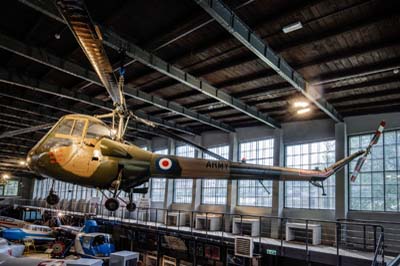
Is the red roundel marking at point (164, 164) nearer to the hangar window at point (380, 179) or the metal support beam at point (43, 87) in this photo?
the metal support beam at point (43, 87)

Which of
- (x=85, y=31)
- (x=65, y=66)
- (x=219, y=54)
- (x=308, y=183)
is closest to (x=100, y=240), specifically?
(x=65, y=66)

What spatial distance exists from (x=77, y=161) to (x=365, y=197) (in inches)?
349

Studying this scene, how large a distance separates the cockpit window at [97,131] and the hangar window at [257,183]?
308 inches

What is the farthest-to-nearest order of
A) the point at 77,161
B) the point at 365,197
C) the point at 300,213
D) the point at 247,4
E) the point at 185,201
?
the point at 185,201 < the point at 300,213 < the point at 365,197 < the point at 247,4 < the point at 77,161

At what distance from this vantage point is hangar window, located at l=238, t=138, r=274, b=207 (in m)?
12.3

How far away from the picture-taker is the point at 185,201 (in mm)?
15172

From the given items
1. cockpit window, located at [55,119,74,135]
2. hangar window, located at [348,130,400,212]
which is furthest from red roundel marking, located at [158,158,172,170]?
hangar window, located at [348,130,400,212]

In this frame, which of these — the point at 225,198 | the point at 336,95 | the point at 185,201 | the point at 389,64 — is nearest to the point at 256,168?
the point at 389,64

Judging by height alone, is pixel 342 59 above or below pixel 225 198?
above

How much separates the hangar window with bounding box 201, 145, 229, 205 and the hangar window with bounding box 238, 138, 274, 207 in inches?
29.9

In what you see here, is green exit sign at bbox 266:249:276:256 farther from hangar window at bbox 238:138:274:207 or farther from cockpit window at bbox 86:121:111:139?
cockpit window at bbox 86:121:111:139

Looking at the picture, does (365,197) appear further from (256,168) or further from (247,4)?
(247,4)

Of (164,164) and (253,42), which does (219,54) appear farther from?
(164,164)

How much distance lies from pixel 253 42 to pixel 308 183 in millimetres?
6975
